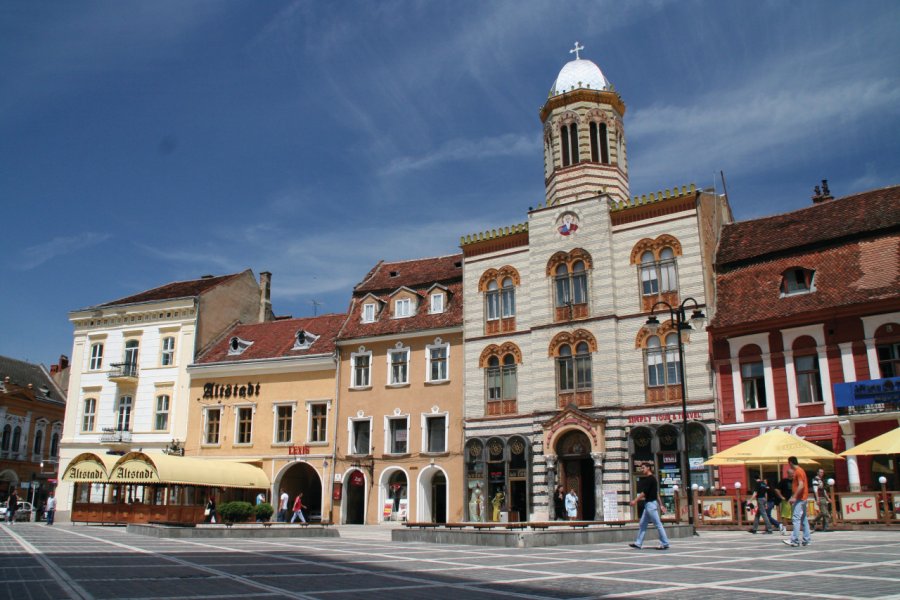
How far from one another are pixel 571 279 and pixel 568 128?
7952mm

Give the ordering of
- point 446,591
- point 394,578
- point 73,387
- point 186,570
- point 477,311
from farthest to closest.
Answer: point 73,387
point 477,311
point 186,570
point 394,578
point 446,591

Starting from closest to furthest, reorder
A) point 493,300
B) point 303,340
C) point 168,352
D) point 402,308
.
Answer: point 493,300
point 402,308
point 303,340
point 168,352

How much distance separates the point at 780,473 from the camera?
29000 mm

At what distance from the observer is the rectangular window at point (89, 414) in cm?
4674

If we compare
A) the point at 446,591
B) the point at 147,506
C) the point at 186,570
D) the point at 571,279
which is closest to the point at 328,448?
the point at 147,506

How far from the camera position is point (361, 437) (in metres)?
40.2

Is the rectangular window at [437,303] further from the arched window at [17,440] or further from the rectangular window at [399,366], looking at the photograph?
the arched window at [17,440]

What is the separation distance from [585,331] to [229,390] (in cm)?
2031

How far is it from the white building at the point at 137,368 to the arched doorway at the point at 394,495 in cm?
1273

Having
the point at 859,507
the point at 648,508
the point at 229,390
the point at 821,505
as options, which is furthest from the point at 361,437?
the point at 648,508

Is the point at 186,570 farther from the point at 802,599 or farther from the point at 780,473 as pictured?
the point at 780,473

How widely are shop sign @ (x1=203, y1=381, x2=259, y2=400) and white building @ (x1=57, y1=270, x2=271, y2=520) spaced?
1422 millimetres

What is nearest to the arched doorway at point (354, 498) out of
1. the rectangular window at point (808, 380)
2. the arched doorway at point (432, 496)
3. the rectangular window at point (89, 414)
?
the arched doorway at point (432, 496)

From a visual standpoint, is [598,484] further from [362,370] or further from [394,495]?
[362,370]
